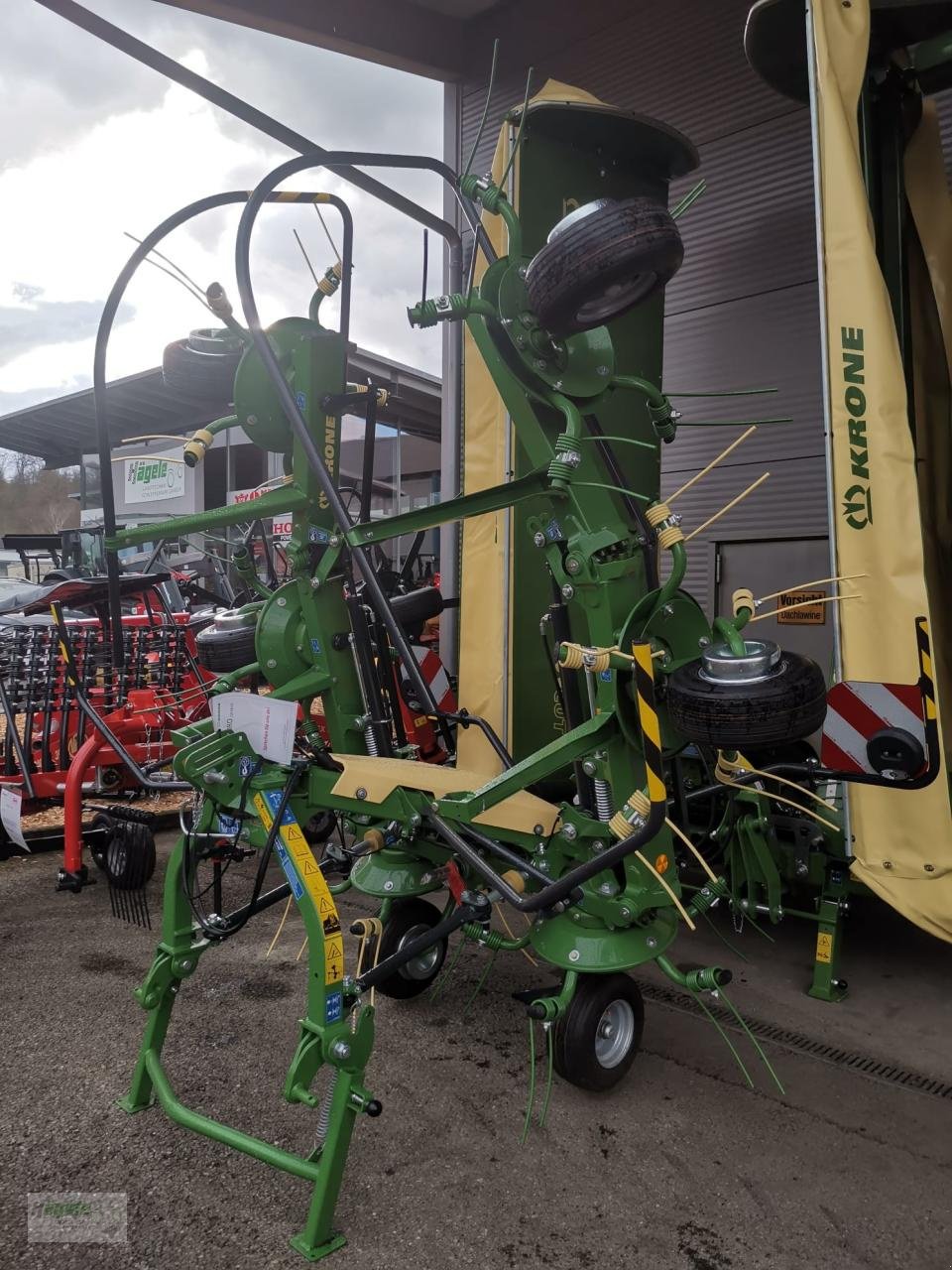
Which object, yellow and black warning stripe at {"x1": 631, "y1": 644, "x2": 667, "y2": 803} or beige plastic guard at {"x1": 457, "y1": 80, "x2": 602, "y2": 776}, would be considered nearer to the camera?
yellow and black warning stripe at {"x1": 631, "y1": 644, "x2": 667, "y2": 803}

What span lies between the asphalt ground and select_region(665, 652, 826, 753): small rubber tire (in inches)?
42.6

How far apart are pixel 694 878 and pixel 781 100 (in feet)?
12.4

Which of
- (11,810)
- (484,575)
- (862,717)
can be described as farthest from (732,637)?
(11,810)

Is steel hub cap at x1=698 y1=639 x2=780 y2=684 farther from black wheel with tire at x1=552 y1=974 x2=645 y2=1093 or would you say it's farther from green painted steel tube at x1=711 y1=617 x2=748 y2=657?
black wheel with tire at x1=552 y1=974 x2=645 y2=1093

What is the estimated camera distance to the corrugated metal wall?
14.6 feet

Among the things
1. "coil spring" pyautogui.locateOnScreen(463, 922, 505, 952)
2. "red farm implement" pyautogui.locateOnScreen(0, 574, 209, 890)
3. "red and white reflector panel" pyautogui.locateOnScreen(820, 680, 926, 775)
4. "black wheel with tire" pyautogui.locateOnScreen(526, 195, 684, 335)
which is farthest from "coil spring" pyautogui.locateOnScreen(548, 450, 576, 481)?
"red farm implement" pyautogui.locateOnScreen(0, 574, 209, 890)

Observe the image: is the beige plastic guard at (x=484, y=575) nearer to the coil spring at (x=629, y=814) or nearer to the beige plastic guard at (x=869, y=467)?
the beige plastic guard at (x=869, y=467)

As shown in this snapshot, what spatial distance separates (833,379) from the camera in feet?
8.98

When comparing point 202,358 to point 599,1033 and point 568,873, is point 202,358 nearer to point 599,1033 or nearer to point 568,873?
Answer: point 568,873

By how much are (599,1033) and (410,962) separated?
2.48 ft

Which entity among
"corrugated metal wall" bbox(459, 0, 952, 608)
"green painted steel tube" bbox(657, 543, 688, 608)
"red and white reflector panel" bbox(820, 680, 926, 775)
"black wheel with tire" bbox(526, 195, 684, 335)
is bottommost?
"red and white reflector panel" bbox(820, 680, 926, 775)

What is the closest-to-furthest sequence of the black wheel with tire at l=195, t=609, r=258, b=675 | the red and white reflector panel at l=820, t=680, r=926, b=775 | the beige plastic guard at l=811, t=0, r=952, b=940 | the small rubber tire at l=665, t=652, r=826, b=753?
the small rubber tire at l=665, t=652, r=826, b=753
the red and white reflector panel at l=820, t=680, r=926, b=775
the beige plastic guard at l=811, t=0, r=952, b=940
the black wheel with tire at l=195, t=609, r=258, b=675

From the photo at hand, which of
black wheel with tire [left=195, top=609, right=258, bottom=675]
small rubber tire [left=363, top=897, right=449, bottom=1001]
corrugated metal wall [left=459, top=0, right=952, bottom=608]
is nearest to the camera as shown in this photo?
small rubber tire [left=363, top=897, right=449, bottom=1001]

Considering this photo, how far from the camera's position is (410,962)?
10.2 ft
